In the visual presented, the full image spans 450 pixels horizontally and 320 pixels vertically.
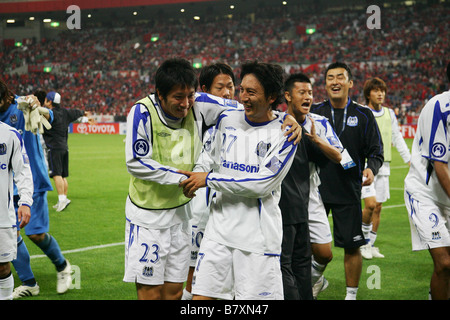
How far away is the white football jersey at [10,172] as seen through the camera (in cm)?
416

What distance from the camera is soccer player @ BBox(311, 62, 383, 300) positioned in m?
5.48

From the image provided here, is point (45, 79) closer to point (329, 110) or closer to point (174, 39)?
point (174, 39)

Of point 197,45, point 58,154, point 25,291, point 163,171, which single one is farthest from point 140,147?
point 197,45

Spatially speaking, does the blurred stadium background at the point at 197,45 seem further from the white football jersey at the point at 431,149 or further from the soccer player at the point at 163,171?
the soccer player at the point at 163,171

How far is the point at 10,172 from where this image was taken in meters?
4.30

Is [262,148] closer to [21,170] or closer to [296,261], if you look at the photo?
[296,261]

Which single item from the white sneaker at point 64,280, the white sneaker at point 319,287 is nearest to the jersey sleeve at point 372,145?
the white sneaker at point 319,287

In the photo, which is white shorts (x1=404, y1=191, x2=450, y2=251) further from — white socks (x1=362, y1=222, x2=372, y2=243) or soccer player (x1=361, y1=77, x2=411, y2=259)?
white socks (x1=362, y1=222, x2=372, y2=243)

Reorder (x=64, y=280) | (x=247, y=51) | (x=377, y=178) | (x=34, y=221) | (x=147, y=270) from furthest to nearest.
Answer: (x=247, y=51), (x=377, y=178), (x=64, y=280), (x=34, y=221), (x=147, y=270)

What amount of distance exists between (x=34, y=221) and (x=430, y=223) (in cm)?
394

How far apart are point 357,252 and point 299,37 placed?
42.0 m

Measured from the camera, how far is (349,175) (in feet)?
18.1

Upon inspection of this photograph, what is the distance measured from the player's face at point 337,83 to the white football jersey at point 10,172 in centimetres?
305

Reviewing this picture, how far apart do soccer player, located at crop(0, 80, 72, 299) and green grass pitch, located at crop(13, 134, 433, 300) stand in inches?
6.8
